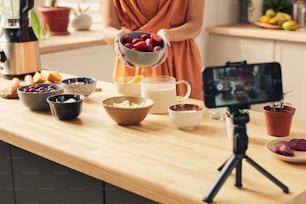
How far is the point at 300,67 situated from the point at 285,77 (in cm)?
13

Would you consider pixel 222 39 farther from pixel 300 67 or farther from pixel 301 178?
pixel 301 178

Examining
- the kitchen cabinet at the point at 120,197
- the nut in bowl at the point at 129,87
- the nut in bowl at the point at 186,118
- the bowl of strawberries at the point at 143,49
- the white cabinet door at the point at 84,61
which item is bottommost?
the kitchen cabinet at the point at 120,197

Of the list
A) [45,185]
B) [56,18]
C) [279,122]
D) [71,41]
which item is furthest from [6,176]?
[56,18]

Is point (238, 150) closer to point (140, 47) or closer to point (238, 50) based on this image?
point (140, 47)

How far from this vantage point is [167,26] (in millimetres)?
2273

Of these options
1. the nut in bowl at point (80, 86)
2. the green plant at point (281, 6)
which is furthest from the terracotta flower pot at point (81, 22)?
the nut in bowl at point (80, 86)

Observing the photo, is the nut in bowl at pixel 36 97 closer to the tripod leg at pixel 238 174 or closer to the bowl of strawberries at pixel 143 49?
the bowl of strawberries at pixel 143 49

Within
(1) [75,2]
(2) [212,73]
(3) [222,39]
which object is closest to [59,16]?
(1) [75,2]

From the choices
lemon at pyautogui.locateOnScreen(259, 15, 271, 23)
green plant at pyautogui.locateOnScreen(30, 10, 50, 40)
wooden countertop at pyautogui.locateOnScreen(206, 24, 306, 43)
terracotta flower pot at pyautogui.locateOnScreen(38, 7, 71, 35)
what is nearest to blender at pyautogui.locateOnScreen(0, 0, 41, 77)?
green plant at pyautogui.locateOnScreen(30, 10, 50, 40)

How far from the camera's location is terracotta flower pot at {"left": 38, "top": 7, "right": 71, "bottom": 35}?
3141 millimetres

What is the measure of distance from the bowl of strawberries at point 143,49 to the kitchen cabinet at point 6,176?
481 mm

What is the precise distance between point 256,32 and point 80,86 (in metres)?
1.90

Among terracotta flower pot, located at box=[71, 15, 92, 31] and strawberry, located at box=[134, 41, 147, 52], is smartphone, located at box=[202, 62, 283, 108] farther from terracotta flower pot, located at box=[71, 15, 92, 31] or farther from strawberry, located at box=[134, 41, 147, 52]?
terracotta flower pot, located at box=[71, 15, 92, 31]

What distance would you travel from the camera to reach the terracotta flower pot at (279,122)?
1431mm
